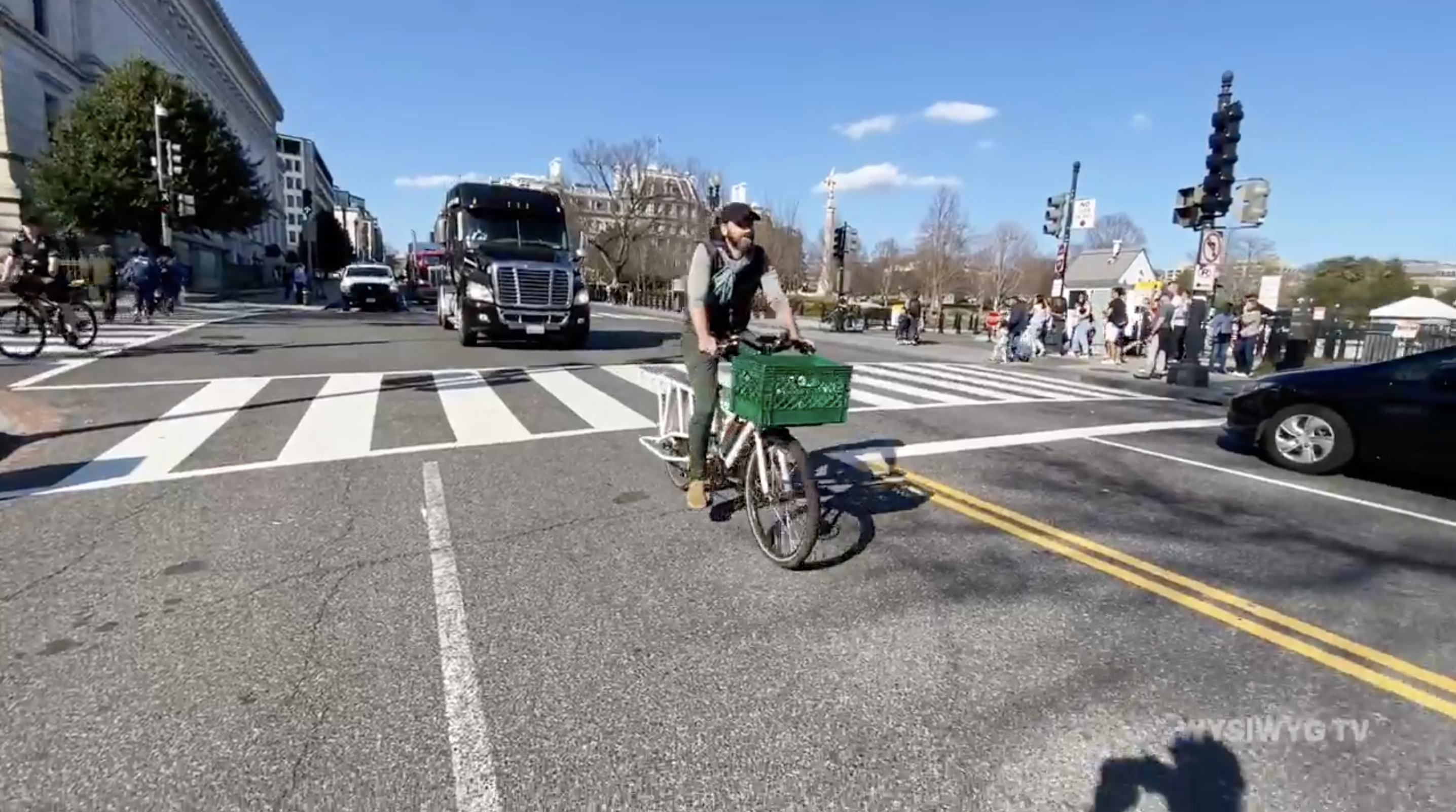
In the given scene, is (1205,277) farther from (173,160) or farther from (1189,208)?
(173,160)

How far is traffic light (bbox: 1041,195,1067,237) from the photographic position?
1998 centimetres

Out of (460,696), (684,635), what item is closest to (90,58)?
(460,696)

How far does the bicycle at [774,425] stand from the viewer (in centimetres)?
400

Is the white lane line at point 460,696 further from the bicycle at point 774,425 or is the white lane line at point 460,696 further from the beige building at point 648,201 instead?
the beige building at point 648,201

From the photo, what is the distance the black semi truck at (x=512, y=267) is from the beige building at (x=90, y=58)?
2797 centimetres

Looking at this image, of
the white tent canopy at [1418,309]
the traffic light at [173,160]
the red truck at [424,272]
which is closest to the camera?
the traffic light at [173,160]

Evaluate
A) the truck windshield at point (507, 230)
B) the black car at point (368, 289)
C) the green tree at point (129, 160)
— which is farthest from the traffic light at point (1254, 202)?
the green tree at point (129, 160)

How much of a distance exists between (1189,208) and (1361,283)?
1372 inches

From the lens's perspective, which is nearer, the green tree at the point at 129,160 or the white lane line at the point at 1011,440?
the white lane line at the point at 1011,440

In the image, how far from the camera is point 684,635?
3326 millimetres

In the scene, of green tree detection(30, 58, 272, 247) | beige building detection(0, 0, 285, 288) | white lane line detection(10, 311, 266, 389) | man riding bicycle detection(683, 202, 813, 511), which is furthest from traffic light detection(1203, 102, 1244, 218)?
beige building detection(0, 0, 285, 288)

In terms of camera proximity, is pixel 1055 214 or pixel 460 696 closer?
pixel 460 696

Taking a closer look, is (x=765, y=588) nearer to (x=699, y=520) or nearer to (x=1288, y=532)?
(x=699, y=520)

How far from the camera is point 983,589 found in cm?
392
